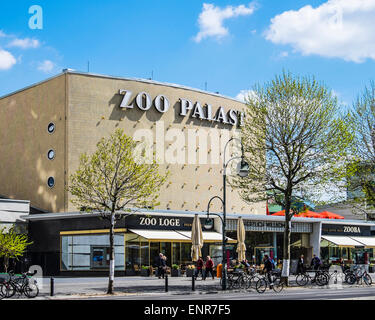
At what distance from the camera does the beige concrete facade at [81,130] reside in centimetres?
4747

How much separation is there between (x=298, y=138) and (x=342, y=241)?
1086 inches

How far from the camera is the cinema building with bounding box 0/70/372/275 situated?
44312 mm

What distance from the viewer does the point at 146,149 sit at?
49.9 metres

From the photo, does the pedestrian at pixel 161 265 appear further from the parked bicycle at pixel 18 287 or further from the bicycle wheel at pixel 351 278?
the parked bicycle at pixel 18 287

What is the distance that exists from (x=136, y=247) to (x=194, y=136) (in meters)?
14.6

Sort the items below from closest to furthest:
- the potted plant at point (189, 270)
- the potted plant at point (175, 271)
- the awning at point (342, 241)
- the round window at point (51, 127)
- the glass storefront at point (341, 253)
Answer: the potted plant at point (189, 270), the potted plant at point (175, 271), the round window at point (51, 127), the awning at point (342, 241), the glass storefront at point (341, 253)

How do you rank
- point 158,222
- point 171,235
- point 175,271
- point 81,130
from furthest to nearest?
point 81,130
point 158,222
point 171,235
point 175,271

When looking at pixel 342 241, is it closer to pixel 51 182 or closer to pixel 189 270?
pixel 189 270

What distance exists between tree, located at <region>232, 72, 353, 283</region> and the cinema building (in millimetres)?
12288

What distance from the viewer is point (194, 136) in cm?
5425

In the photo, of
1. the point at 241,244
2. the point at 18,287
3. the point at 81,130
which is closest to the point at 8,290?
the point at 18,287

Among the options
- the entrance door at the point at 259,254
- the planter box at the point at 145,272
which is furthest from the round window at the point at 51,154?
the entrance door at the point at 259,254

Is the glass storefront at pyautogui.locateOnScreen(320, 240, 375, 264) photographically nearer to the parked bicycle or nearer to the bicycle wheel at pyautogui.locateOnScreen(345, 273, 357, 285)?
the bicycle wheel at pyautogui.locateOnScreen(345, 273, 357, 285)

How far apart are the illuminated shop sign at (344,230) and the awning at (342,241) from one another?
2.19ft
